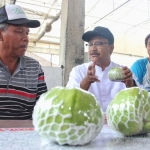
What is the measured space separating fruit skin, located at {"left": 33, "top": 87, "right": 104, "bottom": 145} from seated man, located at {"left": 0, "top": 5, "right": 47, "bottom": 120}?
1.01 meters

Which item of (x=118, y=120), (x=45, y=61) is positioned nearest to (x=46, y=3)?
(x=45, y=61)

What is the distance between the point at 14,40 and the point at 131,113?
4.05 ft

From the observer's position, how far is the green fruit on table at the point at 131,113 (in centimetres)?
75

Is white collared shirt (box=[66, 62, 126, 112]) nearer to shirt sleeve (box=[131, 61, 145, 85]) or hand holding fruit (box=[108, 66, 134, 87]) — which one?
hand holding fruit (box=[108, 66, 134, 87])

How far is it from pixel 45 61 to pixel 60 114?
9.39 m

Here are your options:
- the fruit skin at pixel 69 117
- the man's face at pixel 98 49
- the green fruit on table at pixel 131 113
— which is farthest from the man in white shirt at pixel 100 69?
the fruit skin at pixel 69 117

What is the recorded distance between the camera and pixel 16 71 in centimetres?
171

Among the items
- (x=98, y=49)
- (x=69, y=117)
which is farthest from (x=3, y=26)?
(x=69, y=117)

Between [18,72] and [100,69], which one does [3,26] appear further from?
[100,69]

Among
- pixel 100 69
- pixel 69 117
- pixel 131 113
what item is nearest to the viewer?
pixel 69 117

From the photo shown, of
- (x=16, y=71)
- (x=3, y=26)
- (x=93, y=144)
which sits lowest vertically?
(x=93, y=144)

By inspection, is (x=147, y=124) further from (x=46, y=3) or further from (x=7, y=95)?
(x=46, y=3)

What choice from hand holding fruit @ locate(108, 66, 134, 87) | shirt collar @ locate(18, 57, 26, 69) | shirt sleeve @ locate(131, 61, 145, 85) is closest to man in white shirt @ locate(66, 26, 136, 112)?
hand holding fruit @ locate(108, 66, 134, 87)

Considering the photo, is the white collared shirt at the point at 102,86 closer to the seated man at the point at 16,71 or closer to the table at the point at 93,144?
the seated man at the point at 16,71
